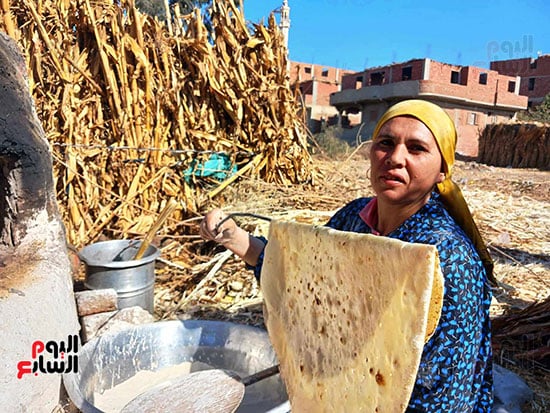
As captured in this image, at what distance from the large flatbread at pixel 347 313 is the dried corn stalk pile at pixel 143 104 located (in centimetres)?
290

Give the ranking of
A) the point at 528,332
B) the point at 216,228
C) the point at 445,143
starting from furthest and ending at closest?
the point at 528,332
the point at 216,228
the point at 445,143

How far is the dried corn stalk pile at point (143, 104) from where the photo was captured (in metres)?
3.94

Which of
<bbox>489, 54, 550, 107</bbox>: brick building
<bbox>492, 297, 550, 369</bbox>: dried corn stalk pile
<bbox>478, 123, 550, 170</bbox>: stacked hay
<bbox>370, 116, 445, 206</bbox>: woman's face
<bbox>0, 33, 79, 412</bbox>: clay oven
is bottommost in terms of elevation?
<bbox>492, 297, 550, 369</bbox>: dried corn stalk pile

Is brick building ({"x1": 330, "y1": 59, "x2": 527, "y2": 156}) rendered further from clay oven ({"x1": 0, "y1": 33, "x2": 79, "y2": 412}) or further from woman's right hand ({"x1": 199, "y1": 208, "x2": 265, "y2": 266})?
clay oven ({"x1": 0, "y1": 33, "x2": 79, "y2": 412})

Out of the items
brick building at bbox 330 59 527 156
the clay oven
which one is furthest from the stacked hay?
the clay oven

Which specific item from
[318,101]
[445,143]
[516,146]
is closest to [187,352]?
[445,143]

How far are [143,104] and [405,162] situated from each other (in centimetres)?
378

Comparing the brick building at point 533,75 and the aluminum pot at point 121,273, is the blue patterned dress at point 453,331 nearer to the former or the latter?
the aluminum pot at point 121,273

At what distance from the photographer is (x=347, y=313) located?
43.5 inches

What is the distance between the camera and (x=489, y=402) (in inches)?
53.2

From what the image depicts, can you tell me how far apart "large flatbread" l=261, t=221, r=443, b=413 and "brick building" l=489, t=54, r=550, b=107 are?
35814 mm

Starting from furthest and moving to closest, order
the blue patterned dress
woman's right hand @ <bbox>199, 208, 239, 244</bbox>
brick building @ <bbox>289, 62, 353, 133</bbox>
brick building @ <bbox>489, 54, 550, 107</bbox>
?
brick building @ <bbox>489, 54, 550, 107</bbox>
brick building @ <bbox>289, 62, 353, 133</bbox>
woman's right hand @ <bbox>199, 208, 239, 244</bbox>
the blue patterned dress

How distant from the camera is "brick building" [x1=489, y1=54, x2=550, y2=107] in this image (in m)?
30.8

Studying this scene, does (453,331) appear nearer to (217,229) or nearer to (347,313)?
(347,313)
